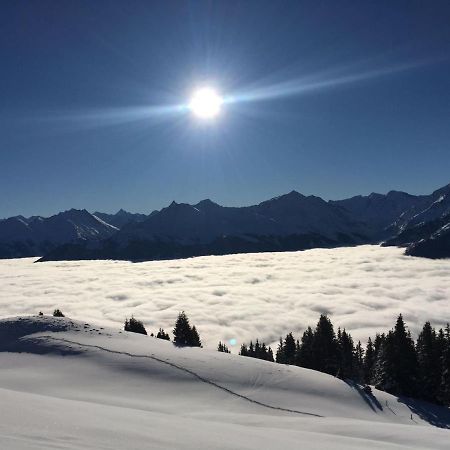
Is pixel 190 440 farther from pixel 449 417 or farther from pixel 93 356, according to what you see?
pixel 449 417

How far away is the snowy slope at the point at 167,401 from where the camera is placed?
14898 mm

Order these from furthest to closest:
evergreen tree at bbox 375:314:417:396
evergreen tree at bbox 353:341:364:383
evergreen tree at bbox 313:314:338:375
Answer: evergreen tree at bbox 353:341:364:383 → evergreen tree at bbox 313:314:338:375 → evergreen tree at bbox 375:314:417:396

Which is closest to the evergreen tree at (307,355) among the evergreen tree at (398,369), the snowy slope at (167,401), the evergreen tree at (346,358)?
the evergreen tree at (346,358)

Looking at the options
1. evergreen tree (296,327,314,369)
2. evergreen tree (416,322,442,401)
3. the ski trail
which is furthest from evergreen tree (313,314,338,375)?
the ski trail

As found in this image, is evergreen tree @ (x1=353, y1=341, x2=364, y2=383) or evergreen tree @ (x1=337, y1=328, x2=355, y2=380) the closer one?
evergreen tree @ (x1=337, y1=328, x2=355, y2=380)

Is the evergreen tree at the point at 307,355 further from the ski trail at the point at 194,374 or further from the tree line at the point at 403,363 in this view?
the ski trail at the point at 194,374

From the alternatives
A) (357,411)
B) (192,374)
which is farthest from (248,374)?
(357,411)

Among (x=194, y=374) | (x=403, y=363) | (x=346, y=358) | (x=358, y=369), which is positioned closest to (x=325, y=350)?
(x=346, y=358)

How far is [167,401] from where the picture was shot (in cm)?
2953

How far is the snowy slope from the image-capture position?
1490cm

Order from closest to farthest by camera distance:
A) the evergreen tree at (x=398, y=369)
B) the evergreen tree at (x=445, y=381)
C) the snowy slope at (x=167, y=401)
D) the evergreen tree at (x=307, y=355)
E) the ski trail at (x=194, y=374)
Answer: the snowy slope at (x=167, y=401) < the ski trail at (x=194, y=374) < the evergreen tree at (x=445, y=381) < the evergreen tree at (x=398, y=369) < the evergreen tree at (x=307, y=355)

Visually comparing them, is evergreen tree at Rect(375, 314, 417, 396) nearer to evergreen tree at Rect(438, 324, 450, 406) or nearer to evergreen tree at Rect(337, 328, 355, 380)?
evergreen tree at Rect(438, 324, 450, 406)

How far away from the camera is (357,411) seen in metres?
35.5

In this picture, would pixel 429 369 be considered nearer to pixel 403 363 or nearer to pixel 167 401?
pixel 403 363
